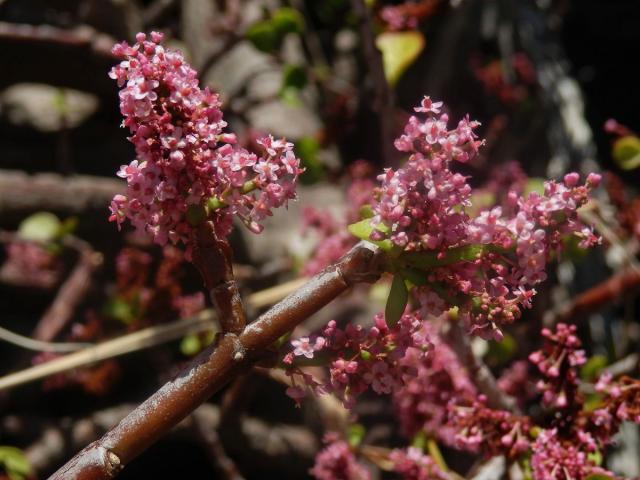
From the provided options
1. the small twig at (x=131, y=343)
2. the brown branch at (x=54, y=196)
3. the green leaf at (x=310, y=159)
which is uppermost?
the brown branch at (x=54, y=196)

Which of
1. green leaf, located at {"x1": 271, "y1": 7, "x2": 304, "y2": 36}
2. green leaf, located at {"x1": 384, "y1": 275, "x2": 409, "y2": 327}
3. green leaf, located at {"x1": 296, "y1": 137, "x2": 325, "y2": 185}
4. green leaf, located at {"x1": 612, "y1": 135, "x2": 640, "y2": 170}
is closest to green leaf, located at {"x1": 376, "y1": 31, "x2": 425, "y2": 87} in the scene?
green leaf, located at {"x1": 271, "y1": 7, "x2": 304, "y2": 36}

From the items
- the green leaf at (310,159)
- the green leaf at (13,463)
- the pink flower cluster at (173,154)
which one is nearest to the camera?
the pink flower cluster at (173,154)

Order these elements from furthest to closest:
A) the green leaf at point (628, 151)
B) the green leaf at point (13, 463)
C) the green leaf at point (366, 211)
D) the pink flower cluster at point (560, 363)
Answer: the green leaf at point (628, 151), the green leaf at point (13, 463), the pink flower cluster at point (560, 363), the green leaf at point (366, 211)

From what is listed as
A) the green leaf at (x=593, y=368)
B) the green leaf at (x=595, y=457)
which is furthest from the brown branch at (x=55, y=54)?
the green leaf at (x=595, y=457)

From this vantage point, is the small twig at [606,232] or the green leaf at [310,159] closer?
A: the small twig at [606,232]

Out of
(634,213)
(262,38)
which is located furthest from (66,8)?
(634,213)

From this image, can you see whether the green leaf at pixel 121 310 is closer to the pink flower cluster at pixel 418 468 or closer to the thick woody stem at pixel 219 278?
the pink flower cluster at pixel 418 468

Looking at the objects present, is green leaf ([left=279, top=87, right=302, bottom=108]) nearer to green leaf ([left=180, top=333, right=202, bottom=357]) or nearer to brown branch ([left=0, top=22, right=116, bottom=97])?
brown branch ([left=0, top=22, right=116, bottom=97])
